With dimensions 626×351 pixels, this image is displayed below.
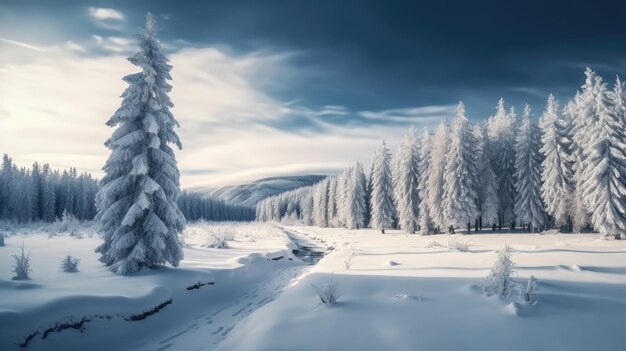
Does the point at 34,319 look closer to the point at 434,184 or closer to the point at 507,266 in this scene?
the point at 507,266

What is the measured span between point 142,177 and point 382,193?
41.6 m

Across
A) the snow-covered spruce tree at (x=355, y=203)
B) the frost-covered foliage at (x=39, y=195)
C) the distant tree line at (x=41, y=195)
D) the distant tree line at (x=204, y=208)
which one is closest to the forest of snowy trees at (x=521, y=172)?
the snow-covered spruce tree at (x=355, y=203)

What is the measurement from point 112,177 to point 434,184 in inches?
1368

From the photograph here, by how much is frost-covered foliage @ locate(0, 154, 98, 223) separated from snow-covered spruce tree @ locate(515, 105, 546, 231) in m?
68.6

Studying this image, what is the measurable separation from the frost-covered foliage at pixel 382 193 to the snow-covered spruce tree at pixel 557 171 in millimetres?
20197

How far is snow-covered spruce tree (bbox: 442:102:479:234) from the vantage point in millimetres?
35806

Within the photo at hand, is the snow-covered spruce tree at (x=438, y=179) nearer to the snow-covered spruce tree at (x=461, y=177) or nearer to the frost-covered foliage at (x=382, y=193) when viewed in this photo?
the snow-covered spruce tree at (x=461, y=177)

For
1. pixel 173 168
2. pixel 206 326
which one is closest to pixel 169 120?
pixel 173 168

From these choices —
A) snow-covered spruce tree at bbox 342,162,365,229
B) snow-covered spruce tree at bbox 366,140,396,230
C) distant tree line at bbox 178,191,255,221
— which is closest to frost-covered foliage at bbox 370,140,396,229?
snow-covered spruce tree at bbox 366,140,396,230

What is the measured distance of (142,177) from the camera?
1193 centimetres

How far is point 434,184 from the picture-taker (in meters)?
38.8

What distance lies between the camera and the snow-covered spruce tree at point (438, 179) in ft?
125

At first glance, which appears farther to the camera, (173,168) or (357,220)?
(357,220)

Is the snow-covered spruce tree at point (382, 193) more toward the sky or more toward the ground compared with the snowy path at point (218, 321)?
more toward the sky
